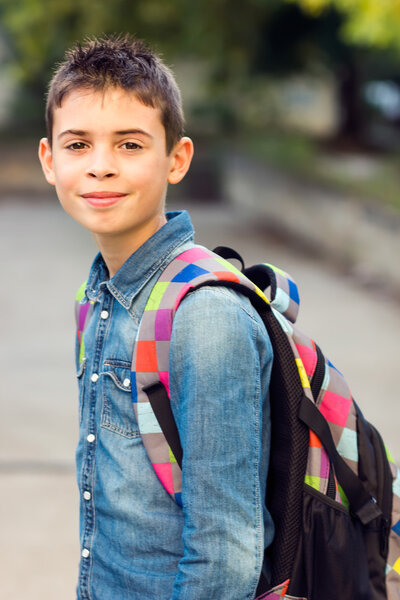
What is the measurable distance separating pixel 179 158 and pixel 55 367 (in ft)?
15.4

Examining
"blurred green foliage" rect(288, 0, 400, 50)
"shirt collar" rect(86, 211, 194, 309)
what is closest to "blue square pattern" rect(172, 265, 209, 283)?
"shirt collar" rect(86, 211, 194, 309)

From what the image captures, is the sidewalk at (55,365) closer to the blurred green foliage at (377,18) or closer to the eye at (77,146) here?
the eye at (77,146)

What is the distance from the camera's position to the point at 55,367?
249 inches

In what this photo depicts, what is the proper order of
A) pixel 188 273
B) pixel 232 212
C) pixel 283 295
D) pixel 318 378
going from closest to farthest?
pixel 188 273
pixel 318 378
pixel 283 295
pixel 232 212

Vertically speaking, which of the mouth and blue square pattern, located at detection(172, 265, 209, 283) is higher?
the mouth

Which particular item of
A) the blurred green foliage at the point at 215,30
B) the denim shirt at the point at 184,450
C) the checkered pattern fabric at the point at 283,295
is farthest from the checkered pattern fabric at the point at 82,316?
the blurred green foliage at the point at 215,30

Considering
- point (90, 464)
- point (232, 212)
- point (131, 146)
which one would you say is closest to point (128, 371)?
point (90, 464)

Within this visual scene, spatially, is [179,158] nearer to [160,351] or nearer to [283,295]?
[283,295]

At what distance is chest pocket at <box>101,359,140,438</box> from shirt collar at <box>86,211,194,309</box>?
129 mm

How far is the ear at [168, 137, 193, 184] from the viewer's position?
178 cm

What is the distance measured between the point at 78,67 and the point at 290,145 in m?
13.2

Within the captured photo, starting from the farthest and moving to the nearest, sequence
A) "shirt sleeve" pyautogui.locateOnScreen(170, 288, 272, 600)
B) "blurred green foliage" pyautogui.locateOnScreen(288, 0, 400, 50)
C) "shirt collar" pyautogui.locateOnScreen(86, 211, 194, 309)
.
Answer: "blurred green foliage" pyautogui.locateOnScreen(288, 0, 400, 50) < "shirt collar" pyautogui.locateOnScreen(86, 211, 194, 309) < "shirt sleeve" pyautogui.locateOnScreen(170, 288, 272, 600)

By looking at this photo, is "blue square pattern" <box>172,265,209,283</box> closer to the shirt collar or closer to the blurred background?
the shirt collar

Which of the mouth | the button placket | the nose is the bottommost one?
the button placket
